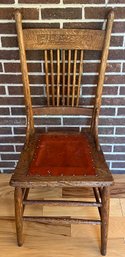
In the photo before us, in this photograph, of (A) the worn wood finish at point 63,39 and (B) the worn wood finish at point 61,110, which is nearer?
(A) the worn wood finish at point 63,39

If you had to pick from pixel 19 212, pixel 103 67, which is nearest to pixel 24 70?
pixel 103 67

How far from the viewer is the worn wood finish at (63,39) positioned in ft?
4.40

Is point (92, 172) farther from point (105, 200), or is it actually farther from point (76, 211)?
point (76, 211)

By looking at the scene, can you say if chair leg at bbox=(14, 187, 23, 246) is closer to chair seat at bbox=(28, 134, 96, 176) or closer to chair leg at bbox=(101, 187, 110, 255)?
chair seat at bbox=(28, 134, 96, 176)

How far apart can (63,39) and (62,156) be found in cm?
56

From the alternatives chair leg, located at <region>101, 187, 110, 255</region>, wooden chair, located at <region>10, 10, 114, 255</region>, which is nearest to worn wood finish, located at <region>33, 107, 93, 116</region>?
wooden chair, located at <region>10, 10, 114, 255</region>

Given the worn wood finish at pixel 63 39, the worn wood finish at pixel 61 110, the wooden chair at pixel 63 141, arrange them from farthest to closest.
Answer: the worn wood finish at pixel 61 110 < the worn wood finish at pixel 63 39 < the wooden chair at pixel 63 141

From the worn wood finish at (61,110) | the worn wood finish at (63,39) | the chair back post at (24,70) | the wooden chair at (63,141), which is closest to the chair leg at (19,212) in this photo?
the wooden chair at (63,141)

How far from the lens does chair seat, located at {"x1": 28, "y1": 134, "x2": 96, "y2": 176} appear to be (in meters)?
1.22

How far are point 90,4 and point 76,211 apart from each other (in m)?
1.08

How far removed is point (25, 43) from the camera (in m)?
1.36

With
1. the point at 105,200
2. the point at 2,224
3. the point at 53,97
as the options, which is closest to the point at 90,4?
the point at 53,97

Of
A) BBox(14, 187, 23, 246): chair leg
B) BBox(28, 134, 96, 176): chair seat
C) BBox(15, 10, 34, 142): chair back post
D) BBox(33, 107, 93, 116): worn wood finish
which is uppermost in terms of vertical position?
BBox(15, 10, 34, 142): chair back post

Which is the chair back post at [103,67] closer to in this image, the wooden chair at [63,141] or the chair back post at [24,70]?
the wooden chair at [63,141]
